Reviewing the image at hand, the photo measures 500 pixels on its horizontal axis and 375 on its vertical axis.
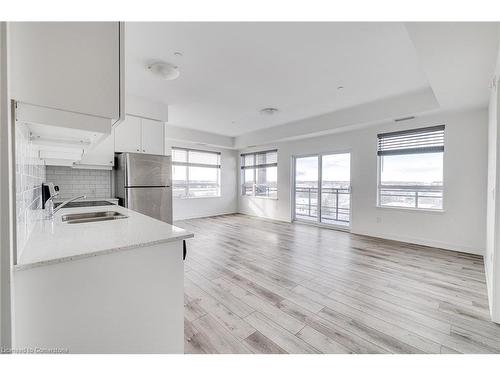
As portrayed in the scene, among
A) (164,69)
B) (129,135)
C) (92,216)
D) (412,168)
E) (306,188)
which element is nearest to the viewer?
(92,216)

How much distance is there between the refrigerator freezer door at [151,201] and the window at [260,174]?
365 centimetres

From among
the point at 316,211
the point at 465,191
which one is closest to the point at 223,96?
the point at 316,211

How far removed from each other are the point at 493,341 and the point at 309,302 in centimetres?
131

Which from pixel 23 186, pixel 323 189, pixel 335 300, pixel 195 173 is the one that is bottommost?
pixel 335 300

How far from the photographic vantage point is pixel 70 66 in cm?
98

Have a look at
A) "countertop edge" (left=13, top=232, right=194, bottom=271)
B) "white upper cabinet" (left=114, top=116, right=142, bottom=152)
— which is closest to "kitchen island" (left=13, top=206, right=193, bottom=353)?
"countertop edge" (left=13, top=232, right=194, bottom=271)

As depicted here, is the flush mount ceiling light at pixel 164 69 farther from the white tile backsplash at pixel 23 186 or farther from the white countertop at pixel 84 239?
the white countertop at pixel 84 239

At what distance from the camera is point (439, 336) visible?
5.43 feet

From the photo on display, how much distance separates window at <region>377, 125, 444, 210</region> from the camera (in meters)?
3.91

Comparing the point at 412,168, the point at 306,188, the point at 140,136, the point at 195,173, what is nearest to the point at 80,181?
the point at 140,136

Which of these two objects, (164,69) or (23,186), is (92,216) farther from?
(164,69)

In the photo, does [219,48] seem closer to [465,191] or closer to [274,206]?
[465,191]

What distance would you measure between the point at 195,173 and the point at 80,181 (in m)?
3.49

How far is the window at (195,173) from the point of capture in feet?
20.7
